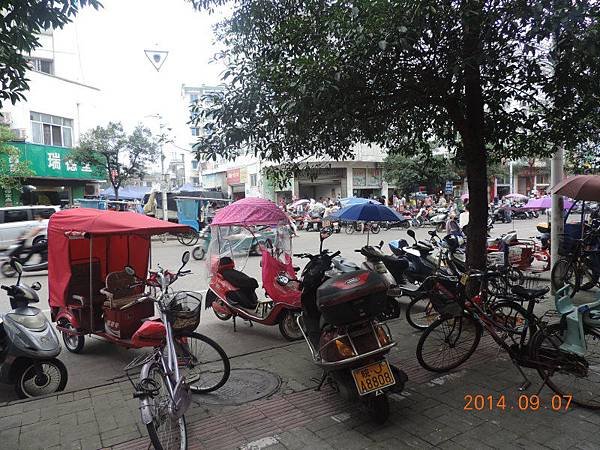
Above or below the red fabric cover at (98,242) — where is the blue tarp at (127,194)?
above

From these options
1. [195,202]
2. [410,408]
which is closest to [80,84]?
[195,202]

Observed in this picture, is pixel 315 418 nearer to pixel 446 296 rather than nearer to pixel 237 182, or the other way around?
pixel 446 296

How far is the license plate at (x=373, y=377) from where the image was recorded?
338 cm

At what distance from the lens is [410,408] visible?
3.73 meters

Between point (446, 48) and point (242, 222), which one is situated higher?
point (446, 48)

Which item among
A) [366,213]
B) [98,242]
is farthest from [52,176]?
[366,213]

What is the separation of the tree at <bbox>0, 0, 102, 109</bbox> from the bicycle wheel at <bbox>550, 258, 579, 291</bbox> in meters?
7.95

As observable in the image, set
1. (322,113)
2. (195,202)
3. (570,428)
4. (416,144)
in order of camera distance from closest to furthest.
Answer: (570,428), (322,113), (416,144), (195,202)

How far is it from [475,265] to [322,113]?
2.76 meters

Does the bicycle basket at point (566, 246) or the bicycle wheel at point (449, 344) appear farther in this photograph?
the bicycle basket at point (566, 246)

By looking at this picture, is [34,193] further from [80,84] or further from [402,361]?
[402,361]

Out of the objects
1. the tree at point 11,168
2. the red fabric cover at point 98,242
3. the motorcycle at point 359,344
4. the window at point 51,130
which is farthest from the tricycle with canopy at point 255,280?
the window at point 51,130

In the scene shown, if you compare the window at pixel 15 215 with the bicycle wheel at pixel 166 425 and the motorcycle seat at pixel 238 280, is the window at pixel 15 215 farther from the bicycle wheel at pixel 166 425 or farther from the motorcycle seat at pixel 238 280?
the bicycle wheel at pixel 166 425

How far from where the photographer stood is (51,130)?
24438mm
